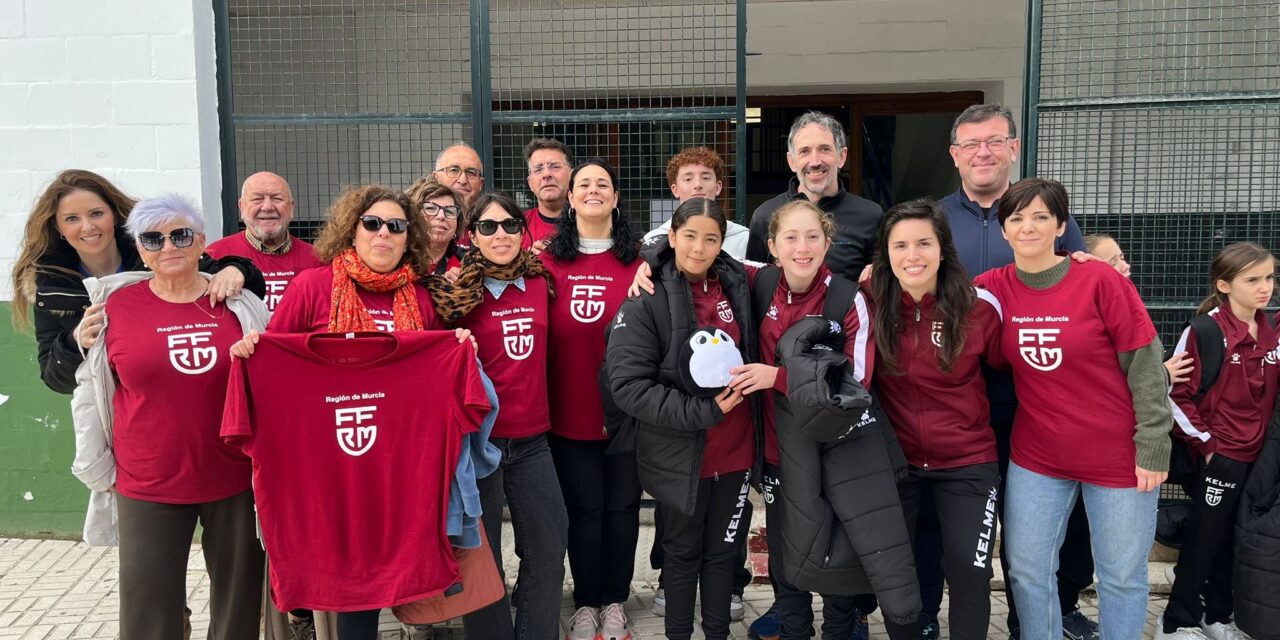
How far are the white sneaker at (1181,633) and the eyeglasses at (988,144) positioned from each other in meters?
2.21

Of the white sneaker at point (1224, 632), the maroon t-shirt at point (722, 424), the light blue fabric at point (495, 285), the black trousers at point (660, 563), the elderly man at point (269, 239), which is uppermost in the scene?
the elderly man at point (269, 239)

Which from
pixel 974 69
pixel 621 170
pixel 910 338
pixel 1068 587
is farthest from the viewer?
pixel 974 69

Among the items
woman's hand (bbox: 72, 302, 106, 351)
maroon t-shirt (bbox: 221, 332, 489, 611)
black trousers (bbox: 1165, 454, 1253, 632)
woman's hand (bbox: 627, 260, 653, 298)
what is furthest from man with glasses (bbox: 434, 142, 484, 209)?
black trousers (bbox: 1165, 454, 1253, 632)

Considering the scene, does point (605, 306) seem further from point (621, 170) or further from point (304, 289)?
point (621, 170)

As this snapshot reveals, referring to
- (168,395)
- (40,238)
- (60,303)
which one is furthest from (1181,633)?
(40,238)

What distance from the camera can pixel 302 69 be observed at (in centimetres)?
614

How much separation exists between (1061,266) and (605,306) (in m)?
1.75

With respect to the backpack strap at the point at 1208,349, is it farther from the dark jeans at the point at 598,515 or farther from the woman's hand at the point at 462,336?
the woman's hand at the point at 462,336

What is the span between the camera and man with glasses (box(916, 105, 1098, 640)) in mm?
3490

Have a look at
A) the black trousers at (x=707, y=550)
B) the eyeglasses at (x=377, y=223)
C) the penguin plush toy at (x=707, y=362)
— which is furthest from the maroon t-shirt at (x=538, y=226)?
the black trousers at (x=707, y=550)

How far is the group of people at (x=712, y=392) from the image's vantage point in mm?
2943

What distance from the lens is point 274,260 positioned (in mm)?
3885

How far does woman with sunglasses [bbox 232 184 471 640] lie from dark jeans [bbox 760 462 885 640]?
1358 mm

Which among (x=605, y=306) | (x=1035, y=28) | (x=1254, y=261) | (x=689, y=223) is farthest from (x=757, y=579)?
(x=1035, y=28)
